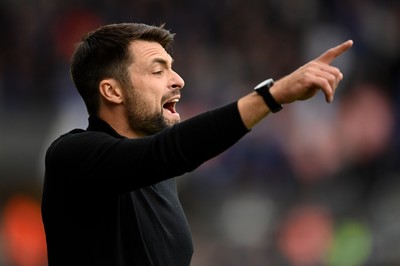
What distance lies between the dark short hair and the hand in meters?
0.90

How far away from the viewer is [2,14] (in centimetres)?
938

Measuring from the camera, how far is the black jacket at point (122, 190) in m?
2.74

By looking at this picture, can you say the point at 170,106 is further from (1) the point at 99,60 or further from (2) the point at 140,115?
(1) the point at 99,60

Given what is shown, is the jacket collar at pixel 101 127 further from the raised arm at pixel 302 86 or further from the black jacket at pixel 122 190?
the raised arm at pixel 302 86

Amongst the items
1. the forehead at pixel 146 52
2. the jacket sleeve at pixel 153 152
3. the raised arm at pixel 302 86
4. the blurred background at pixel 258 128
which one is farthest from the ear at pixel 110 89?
the blurred background at pixel 258 128

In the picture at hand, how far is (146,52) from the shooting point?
136 inches

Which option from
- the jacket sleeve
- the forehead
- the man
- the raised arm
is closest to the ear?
the man

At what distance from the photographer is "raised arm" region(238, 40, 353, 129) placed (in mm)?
2568

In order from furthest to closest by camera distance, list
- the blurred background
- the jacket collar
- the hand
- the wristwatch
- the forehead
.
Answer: the blurred background < the forehead < the jacket collar < the wristwatch < the hand

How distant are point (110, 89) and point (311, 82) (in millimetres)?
1055

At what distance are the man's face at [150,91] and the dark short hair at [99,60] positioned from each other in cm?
3

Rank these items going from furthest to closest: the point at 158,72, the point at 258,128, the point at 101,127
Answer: the point at 258,128, the point at 158,72, the point at 101,127

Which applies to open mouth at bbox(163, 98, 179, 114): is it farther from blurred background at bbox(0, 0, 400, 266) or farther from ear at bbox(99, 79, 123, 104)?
blurred background at bbox(0, 0, 400, 266)

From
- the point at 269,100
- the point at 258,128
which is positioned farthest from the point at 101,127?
the point at 258,128
